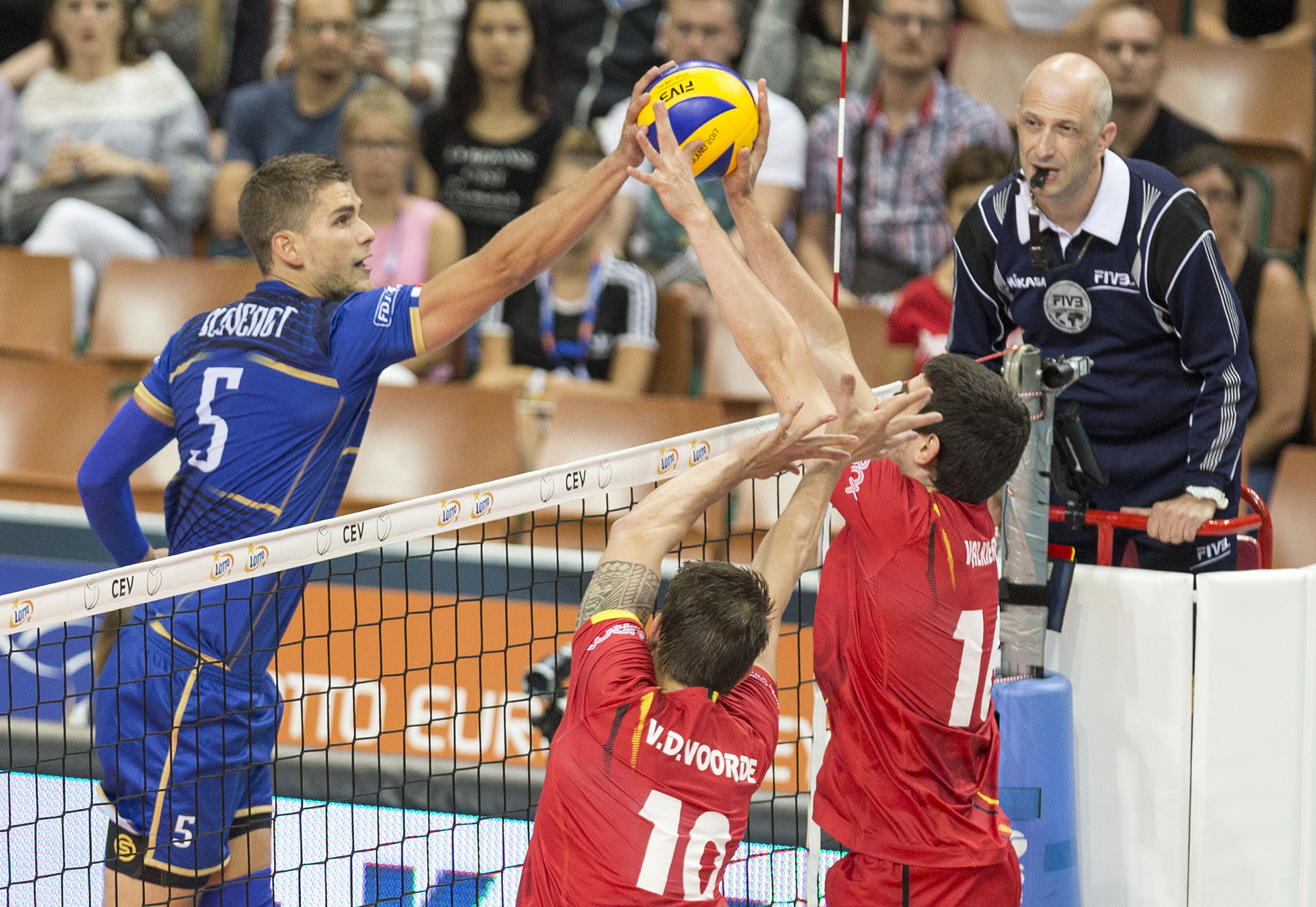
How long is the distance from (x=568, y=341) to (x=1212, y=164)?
10.7 ft

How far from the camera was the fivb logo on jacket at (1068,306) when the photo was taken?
14.0 feet

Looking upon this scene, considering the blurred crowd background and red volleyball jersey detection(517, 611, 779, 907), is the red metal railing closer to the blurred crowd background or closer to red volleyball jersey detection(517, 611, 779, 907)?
red volleyball jersey detection(517, 611, 779, 907)

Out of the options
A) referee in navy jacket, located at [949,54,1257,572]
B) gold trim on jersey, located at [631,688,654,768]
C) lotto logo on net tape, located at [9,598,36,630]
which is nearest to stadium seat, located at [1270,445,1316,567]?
referee in navy jacket, located at [949,54,1257,572]

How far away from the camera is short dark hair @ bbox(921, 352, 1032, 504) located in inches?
132

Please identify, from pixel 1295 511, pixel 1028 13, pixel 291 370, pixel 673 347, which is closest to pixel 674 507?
pixel 291 370

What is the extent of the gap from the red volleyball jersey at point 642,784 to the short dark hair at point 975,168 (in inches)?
180

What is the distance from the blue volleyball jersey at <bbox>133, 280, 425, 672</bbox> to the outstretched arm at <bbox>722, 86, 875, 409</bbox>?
2.81ft

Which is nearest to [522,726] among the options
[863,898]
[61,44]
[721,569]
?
[863,898]

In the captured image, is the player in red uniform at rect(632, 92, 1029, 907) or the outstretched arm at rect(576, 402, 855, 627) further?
the player in red uniform at rect(632, 92, 1029, 907)

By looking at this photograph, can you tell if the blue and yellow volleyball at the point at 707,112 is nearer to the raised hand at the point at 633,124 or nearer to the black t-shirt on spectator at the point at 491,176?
the raised hand at the point at 633,124

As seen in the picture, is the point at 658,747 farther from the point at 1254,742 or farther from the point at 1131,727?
the point at 1254,742

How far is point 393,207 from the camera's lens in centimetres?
793

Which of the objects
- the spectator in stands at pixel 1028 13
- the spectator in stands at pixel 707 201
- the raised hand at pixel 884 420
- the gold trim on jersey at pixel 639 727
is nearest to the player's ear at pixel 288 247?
the raised hand at pixel 884 420

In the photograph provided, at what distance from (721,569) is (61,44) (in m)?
7.52
